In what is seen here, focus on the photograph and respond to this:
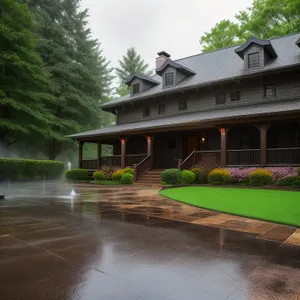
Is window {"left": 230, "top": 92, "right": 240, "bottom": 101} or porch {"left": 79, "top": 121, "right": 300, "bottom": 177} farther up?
window {"left": 230, "top": 92, "right": 240, "bottom": 101}

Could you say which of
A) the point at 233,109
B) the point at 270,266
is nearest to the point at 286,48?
the point at 233,109

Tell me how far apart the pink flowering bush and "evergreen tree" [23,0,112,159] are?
2049 cm

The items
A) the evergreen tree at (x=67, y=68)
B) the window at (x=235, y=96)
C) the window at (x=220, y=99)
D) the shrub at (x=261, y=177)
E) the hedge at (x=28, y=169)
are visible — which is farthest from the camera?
the evergreen tree at (x=67, y=68)

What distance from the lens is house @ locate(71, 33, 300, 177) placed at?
14892 millimetres

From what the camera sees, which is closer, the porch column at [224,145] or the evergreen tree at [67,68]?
the porch column at [224,145]

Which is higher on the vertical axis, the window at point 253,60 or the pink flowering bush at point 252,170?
the window at point 253,60

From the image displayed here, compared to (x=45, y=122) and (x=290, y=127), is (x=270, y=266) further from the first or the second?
(x=45, y=122)

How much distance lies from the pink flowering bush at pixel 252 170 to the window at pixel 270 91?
5666mm

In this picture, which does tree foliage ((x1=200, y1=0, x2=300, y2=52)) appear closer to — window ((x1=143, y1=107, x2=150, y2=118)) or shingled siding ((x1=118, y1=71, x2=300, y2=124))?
shingled siding ((x1=118, y1=71, x2=300, y2=124))

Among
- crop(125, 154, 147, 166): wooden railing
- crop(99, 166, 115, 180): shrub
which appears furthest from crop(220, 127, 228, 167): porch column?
crop(99, 166, 115, 180): shrub

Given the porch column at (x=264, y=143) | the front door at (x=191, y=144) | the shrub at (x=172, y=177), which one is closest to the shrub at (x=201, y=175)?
the shrub at (x=172, y=177)

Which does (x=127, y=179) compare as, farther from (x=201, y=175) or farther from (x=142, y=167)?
(x=201, y=175)

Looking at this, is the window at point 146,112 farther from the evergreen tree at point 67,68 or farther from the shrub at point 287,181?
the shrub at point 287,181

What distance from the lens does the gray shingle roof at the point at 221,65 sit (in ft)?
55.0
